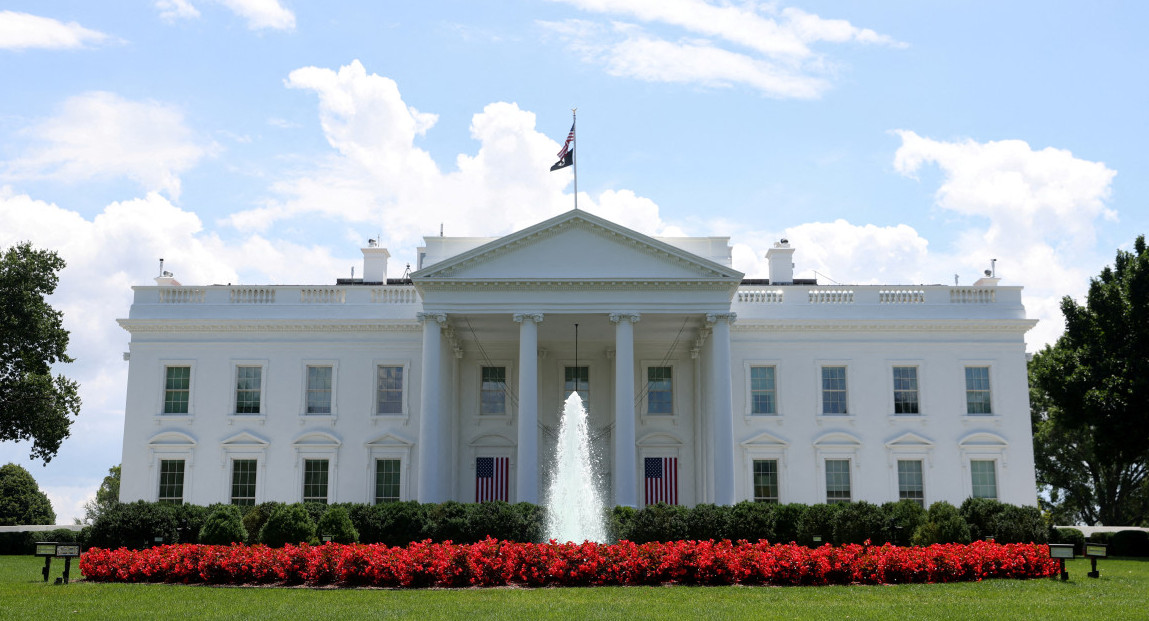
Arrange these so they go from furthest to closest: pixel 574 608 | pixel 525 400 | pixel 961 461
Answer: pixel 961 461 < pixel 525 400 < pixel 574 608

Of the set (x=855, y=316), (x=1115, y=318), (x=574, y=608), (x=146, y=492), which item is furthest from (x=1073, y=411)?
(x=146, y=492)

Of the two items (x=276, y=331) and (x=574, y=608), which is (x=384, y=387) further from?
(x=574, y=608)

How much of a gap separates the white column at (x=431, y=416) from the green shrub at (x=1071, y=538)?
57.8ft

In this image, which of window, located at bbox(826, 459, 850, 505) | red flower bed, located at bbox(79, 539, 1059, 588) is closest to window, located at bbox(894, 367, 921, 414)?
window, located at bbox(826, 459, 850, 505)

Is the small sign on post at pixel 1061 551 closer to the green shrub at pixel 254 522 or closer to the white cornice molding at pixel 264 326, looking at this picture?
the green shrub at pixel 254 522

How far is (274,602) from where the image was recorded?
16594mm

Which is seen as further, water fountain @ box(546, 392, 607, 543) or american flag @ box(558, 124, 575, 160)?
american flag @ box(558, 124, 575, 160)

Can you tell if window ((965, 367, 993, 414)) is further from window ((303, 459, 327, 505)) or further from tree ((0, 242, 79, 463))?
tree ((0, 242, 79, 463))

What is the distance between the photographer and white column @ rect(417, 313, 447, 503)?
3088cm

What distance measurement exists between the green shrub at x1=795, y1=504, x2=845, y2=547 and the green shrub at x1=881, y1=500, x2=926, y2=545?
1.48 metres

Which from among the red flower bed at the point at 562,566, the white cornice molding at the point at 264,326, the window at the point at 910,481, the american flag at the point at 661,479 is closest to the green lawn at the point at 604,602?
the red flower bed at the point at 562,566

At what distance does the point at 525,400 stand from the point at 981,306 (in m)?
16.4

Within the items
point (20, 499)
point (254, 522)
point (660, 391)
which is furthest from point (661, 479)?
point (20, 499)

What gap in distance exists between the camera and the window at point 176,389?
34938 mm
